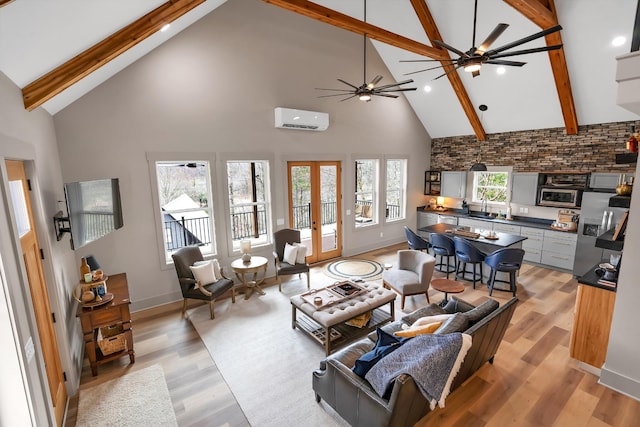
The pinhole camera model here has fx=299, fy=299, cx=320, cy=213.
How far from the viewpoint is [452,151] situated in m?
8.27

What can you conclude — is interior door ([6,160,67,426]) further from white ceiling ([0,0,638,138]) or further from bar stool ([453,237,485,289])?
bar stool ([453,237,485,289])

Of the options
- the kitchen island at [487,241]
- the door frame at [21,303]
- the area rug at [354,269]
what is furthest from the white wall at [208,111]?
the kitchen island at [487,241]

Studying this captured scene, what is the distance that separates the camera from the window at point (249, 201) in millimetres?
5574

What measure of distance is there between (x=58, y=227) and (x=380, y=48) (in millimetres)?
6793

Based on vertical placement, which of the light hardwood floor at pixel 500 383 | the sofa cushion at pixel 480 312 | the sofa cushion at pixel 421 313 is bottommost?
the light hardwood floor at pixel 500 383

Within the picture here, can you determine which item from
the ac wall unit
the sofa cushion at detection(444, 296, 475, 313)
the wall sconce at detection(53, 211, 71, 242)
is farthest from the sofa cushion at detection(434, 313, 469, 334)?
the ac wall unit

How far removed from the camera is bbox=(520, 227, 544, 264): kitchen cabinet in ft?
20.8

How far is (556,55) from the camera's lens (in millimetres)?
4891

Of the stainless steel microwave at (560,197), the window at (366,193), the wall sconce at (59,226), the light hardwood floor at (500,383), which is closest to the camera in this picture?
the light hardwood floor at (500,383)

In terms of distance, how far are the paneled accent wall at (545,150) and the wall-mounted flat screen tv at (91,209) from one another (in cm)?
781

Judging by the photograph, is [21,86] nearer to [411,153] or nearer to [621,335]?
[621,335]

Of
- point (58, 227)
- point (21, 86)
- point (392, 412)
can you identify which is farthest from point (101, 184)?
point (392, 412)

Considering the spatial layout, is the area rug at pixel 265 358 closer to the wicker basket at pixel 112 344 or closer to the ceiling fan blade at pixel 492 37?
the wicker basket at pixel 112 344

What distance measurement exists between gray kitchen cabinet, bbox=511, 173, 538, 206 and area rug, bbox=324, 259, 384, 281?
3.54 metres
